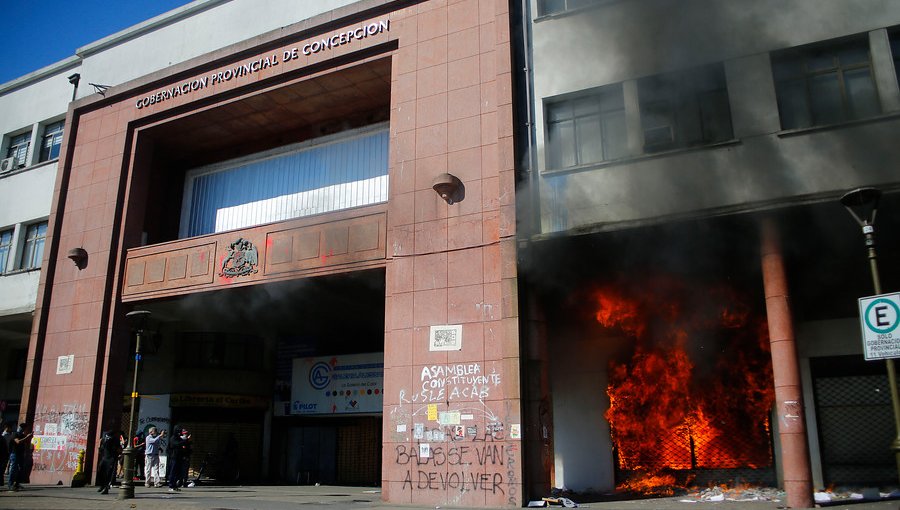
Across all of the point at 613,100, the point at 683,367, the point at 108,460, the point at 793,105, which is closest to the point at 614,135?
the point at 613,100

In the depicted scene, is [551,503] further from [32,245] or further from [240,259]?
[32,245]

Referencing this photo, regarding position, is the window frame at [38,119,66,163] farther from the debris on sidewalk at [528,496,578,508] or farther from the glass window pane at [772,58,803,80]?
the glass window pane at [772,58,803,80]

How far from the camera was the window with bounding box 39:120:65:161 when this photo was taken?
884 inches

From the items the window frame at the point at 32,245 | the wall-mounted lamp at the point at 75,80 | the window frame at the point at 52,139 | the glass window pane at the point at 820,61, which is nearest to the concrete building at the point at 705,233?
the glass window pane at the point at 820,61

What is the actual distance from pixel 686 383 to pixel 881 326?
22.1 feet

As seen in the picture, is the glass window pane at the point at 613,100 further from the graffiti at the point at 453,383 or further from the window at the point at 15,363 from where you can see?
the window at the point at 15,363

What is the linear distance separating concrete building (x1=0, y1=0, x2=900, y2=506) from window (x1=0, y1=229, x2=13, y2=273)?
48 cm

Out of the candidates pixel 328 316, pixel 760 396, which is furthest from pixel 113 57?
pixel 760 396

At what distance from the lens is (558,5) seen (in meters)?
14.5

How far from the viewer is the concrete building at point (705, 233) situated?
1145 centimetres

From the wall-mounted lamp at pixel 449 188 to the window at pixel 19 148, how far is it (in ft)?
54.3

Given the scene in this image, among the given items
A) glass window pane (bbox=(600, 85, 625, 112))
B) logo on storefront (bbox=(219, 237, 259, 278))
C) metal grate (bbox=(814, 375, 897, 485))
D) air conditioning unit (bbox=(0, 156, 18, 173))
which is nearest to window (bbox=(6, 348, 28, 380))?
air conditioning unit (bbox=(0, 156, 18, 173))

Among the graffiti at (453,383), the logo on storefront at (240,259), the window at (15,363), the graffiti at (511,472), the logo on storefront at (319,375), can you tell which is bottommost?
the graffiti at (511,472)

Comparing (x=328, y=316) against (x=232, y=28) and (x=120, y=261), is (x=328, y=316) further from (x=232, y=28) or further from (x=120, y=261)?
(x=232, y=28)
